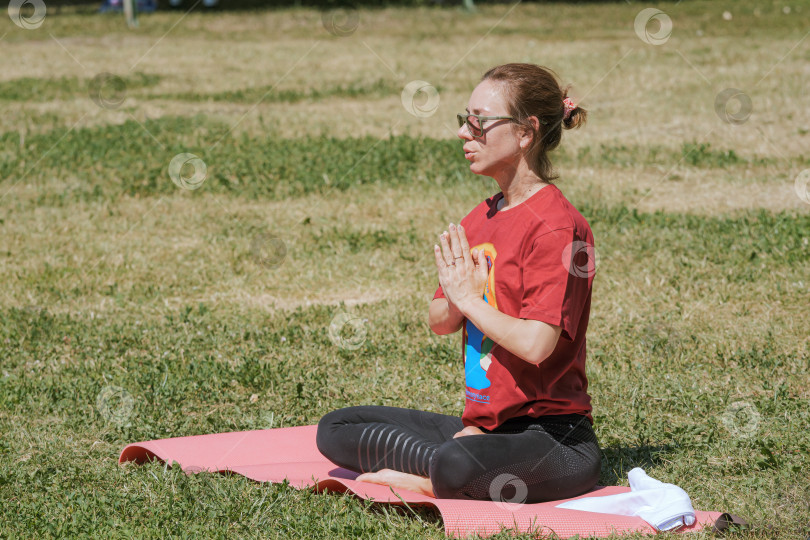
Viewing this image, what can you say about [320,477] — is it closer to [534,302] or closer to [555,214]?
[534,302]

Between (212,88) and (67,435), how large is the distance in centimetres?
1218

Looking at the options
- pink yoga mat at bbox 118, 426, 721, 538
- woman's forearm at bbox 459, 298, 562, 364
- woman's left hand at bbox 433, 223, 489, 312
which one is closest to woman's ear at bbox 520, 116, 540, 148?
woman's left hand at bbox 433, 223, 489, 312

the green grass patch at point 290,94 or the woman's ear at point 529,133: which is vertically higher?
the green grass patch at point 290,94

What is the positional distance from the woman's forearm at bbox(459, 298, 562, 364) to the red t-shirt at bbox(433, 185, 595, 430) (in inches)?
1.4

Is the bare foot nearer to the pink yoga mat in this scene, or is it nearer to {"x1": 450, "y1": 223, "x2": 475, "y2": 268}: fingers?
the pink yoga mat

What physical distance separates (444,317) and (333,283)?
11.3 ft

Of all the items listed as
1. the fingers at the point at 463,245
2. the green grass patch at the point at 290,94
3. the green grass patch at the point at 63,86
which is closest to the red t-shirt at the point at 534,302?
the fingers at the point at 463,245

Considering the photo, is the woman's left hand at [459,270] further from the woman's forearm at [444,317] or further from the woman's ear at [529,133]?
the woman's ear at [529,133]

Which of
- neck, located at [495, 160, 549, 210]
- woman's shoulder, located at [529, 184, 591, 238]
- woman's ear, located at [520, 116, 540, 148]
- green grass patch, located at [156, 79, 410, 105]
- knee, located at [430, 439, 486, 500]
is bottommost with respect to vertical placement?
knee, located at [430, 439, 486, 500]

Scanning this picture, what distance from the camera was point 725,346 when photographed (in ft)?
19.0

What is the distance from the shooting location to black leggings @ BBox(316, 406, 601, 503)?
12.1 feet

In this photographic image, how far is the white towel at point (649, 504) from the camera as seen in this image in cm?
370

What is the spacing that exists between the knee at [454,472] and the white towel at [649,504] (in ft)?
1.30

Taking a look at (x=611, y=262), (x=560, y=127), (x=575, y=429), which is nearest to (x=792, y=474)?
(x=575, y=429)
